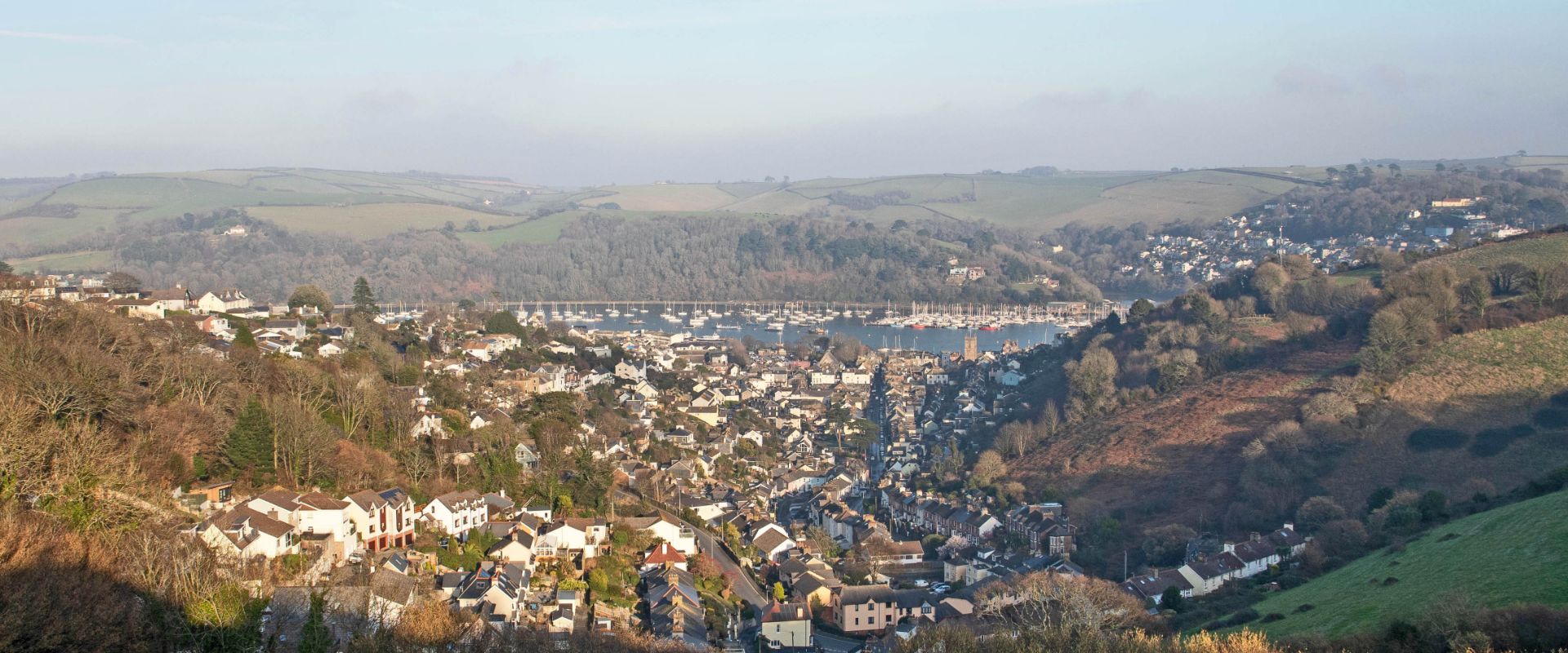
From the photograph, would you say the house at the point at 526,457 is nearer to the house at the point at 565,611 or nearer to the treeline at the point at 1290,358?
the house at the point at 565,611

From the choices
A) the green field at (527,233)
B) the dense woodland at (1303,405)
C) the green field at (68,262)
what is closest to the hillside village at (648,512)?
the dense woodland at (1303,405)

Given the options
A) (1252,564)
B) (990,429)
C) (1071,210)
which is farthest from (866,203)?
(1252,564)

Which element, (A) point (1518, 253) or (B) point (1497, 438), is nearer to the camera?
(B) point (1497, 438)

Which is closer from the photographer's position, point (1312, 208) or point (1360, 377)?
point (1360, 377)

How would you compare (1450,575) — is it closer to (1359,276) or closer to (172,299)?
(172,299)

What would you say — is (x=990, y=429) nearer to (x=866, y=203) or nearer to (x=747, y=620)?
(x=747, y=620)

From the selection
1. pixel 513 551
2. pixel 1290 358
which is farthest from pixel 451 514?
pixel 1290 358
